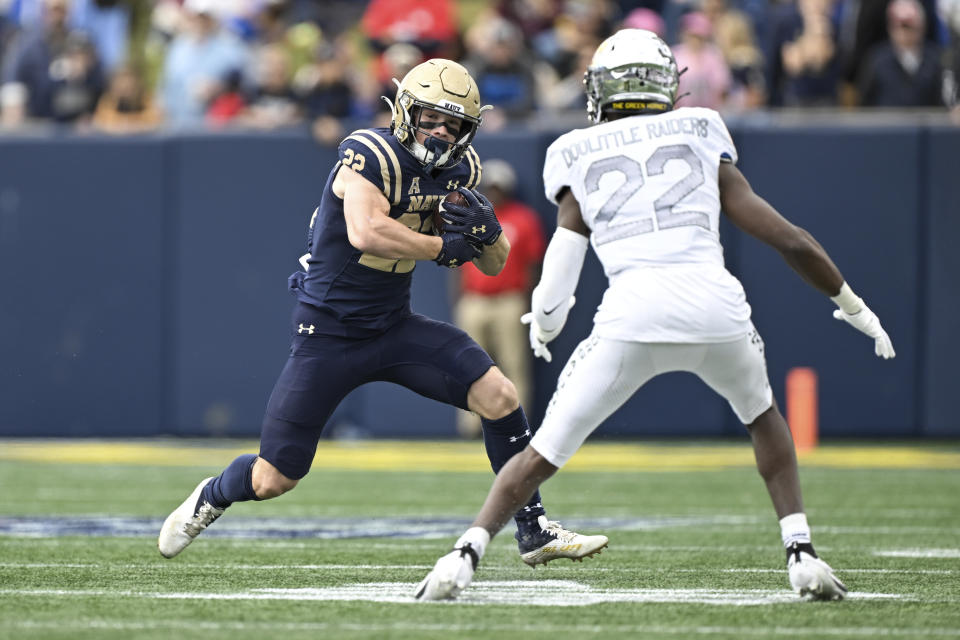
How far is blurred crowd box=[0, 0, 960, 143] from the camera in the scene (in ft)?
40.1

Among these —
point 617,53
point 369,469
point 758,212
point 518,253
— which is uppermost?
point 617,53

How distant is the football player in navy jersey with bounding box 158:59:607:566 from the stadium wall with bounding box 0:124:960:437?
656 cm

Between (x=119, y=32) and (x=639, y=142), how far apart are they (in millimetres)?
10111

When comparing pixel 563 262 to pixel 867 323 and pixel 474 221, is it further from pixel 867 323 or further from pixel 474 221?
pixel 867 323

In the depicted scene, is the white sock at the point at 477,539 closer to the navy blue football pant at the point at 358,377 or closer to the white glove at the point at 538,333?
the white glove at the point at 538,333

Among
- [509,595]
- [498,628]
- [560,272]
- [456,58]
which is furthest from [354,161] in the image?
[456,58]

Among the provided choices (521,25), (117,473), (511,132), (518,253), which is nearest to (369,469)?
(117,473)

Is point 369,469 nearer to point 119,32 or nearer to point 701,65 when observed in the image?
point 701,65

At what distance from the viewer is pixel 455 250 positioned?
5.41 meters

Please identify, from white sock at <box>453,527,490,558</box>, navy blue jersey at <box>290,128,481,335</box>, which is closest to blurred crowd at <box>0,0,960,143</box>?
navy blue jersey at <box>290,128,481,335</box>

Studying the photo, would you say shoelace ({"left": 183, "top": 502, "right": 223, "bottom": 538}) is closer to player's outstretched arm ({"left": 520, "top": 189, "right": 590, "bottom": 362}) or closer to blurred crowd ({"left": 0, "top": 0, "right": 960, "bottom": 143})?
player's outstretched arm ({"left": 520, "top": 189, "right": 590, "bottom": 362})

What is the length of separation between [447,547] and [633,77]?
2366mm

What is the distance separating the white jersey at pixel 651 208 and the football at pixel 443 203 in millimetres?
749

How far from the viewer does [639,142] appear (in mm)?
4824
